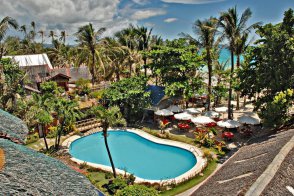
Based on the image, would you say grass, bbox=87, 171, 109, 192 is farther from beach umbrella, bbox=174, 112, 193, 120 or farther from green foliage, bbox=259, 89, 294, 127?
green foliage, bbox=259, 89, 294, 127

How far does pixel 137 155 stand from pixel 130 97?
8815mm

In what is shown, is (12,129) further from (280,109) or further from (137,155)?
(280,109)

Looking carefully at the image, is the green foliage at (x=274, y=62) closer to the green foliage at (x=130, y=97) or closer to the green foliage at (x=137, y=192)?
the green foliage at (x=137, y=192)

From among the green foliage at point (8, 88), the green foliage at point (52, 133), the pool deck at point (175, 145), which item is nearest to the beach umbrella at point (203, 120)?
the pool deck at point (175, 145)

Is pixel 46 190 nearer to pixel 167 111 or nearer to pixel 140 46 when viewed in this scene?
pixel 167 111

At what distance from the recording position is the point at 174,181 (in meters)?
19.0

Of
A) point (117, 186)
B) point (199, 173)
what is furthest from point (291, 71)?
point (117, 186)

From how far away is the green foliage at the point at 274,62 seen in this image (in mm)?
21922

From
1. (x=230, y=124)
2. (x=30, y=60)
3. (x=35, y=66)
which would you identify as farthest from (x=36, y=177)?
(x=30, y=60)

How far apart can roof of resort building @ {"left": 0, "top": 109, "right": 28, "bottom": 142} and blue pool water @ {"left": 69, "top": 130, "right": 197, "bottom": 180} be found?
13115 mm

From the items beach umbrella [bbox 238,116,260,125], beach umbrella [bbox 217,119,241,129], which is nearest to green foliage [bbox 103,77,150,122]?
beach umbrella [bbox 217,119,241,129]

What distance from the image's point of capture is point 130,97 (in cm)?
3241

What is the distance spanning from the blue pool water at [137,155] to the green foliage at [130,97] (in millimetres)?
3266

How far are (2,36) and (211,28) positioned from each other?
2042 centimetres
